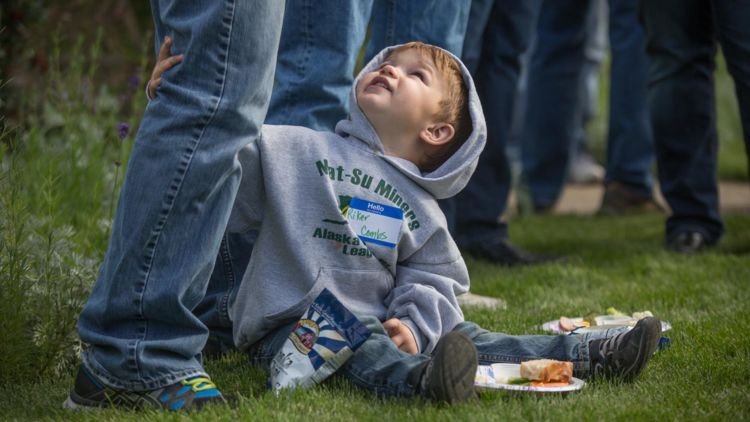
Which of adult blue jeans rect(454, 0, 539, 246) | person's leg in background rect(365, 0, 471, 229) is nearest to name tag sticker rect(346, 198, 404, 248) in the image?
person's leg in background rect(365, 0, 471, 229)

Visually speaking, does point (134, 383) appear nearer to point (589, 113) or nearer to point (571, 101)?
point (571, 101)

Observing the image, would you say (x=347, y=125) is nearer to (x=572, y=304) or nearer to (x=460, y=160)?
(x=460, y=160)

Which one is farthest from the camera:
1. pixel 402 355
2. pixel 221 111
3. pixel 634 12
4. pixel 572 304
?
pixel 634 12

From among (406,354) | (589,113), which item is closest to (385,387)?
→ (406,354)

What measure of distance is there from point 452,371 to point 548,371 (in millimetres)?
322

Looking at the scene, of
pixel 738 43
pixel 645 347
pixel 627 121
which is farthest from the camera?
pixel 627 121

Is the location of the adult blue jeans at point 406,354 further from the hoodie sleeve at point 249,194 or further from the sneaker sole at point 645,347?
the hoodie sleeve at point 249,194

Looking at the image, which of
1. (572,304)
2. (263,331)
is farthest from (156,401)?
(572,304)

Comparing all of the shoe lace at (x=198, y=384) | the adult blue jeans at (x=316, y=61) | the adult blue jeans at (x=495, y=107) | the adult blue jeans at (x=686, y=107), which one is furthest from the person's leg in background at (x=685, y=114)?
the shoe lace at (x=198, y=384)

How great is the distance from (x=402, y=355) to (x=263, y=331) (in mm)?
410

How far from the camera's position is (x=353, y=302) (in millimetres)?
2773

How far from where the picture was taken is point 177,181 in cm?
228

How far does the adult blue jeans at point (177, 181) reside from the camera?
7.44 ft

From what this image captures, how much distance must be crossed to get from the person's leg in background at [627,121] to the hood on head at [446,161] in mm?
3570
